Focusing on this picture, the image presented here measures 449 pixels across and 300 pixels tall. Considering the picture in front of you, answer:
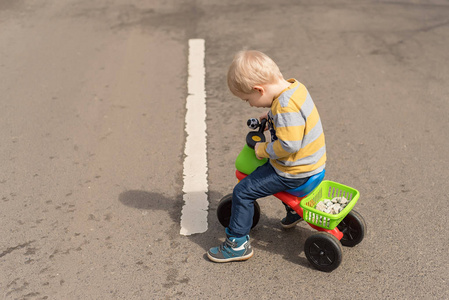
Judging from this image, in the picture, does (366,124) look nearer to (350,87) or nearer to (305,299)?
(350,87)

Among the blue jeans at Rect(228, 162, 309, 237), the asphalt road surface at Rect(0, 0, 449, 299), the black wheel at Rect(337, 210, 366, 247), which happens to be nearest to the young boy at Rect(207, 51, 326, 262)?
the blue jeans at Rect(228, 162, 309, 237)

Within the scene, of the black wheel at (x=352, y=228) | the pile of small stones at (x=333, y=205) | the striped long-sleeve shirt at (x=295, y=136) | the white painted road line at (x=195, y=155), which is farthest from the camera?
the white painted road line at (x=195, y=155)

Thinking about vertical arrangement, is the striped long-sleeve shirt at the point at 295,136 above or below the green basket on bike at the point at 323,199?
above

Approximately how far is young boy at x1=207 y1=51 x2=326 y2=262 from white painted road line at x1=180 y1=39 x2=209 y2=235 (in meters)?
0.52

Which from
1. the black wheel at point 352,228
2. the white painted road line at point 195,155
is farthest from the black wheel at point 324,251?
the white painted road line at point 195,155

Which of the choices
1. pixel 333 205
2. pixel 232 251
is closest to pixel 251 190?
pixel 232 251

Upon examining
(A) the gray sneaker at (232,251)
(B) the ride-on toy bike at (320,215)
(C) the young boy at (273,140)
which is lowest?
A: (A) the gray sneaker at (232,251)

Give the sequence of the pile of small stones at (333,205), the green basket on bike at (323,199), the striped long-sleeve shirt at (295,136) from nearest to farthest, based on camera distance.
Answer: the striped long-sleeve shirt at (295,136), the green basket on bike at (323,199), the pile of small stones at (333,205)

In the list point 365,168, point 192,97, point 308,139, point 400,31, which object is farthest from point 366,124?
point 400,31

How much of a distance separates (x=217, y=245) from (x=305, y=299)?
83cm

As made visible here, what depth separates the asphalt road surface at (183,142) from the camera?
360 centimetres

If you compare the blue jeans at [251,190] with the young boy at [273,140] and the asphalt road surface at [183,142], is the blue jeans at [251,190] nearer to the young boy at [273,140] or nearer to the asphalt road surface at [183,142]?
the young boy at [273,140]

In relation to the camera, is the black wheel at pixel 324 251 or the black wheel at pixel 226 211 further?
the black wheel at pixel 226 211

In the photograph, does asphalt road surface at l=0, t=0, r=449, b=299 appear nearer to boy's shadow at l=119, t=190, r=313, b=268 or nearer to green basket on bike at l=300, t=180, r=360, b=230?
boy's shadow at l=119, t=190, r=313, b=268
